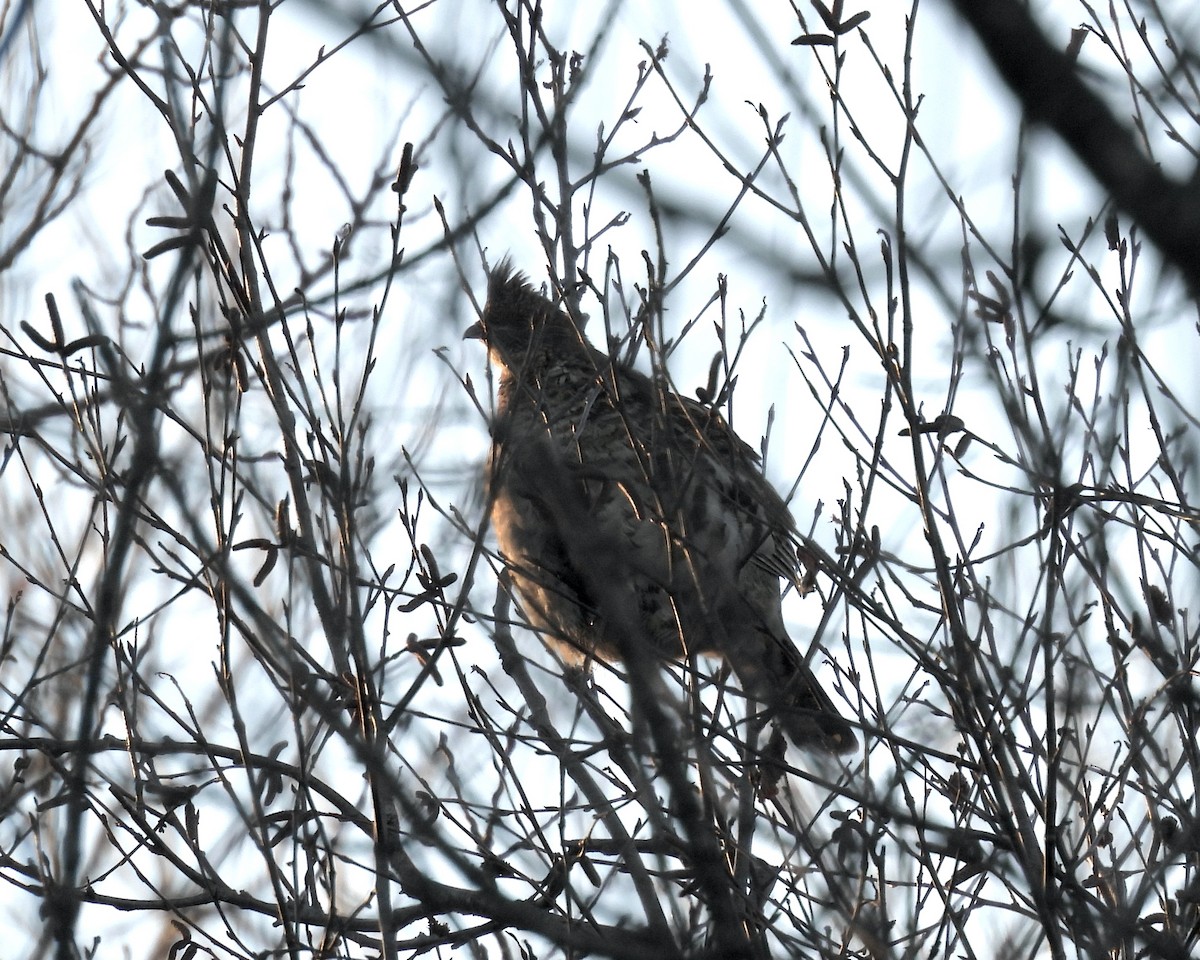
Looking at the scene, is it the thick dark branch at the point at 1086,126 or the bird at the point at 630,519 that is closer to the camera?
the thick dark branch at the point at 1086,126

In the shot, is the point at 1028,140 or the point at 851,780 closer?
Result: the point at 1028,140

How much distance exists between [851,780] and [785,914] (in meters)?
0.45

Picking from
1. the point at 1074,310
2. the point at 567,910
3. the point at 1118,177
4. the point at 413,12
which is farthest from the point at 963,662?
the point at 413,12

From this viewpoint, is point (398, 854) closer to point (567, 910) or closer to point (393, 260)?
point (567, 910)

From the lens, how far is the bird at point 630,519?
2.69m

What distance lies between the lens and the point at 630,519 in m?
5.84

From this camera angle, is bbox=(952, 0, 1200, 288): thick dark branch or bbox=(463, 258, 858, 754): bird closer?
bbox=(952, 0, 1200, 288): thick dark branch

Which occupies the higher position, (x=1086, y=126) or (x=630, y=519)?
(x=630, y=519)

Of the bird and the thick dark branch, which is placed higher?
the bird

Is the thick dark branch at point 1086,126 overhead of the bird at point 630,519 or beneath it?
beneath

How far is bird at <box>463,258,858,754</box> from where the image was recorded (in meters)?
2.69

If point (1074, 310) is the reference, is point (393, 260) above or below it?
above

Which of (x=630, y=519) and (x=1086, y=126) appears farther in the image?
(x=630, y=519)

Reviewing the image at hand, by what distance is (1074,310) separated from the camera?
11.7ft
